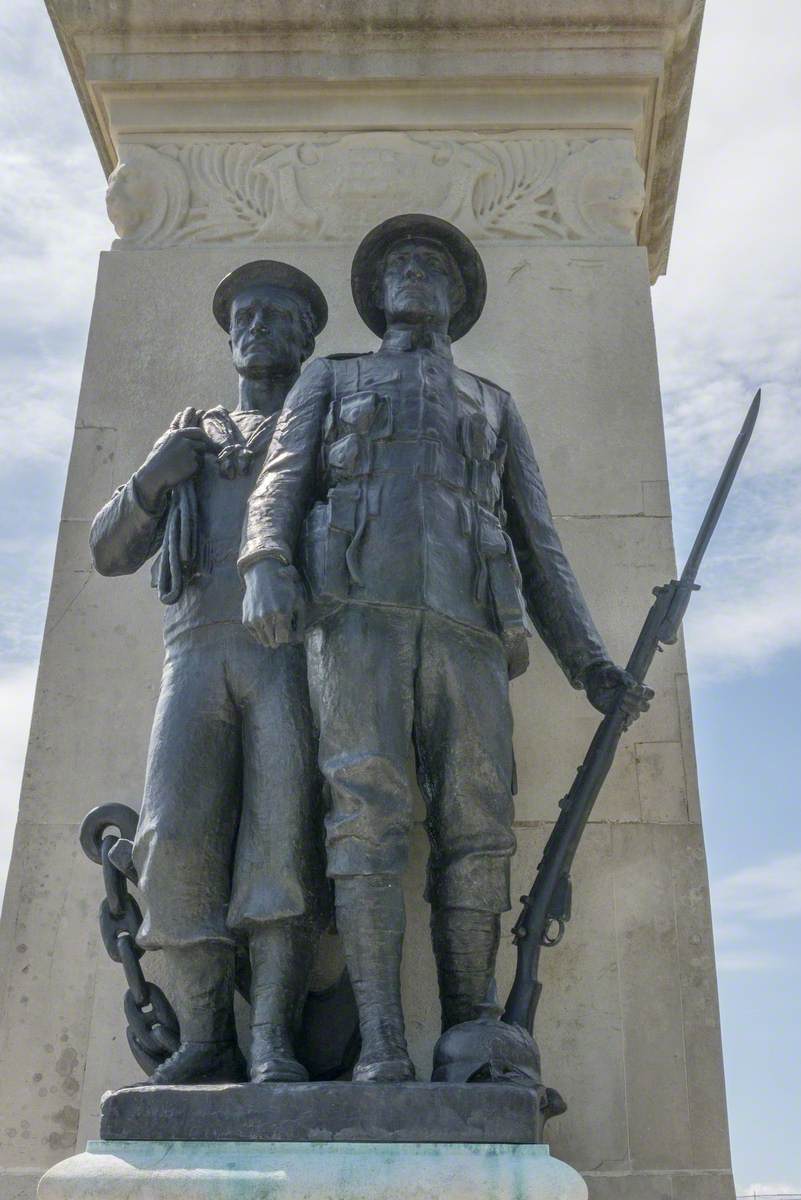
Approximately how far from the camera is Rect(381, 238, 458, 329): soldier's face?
4938 millimetres

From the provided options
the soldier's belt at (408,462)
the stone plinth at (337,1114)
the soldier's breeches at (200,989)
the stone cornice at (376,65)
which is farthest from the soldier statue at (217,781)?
the stone cornice at (376,65)

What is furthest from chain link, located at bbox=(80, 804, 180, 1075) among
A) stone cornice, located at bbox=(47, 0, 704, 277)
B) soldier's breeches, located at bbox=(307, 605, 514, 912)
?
stone cornice, located at bbox=(47, 0, 704, 277)

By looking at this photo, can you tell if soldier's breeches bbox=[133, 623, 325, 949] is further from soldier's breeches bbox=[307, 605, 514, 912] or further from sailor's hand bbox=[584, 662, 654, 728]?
sailor's hand bbox=[584, 662, 654, 728]

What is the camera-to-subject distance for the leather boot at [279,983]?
13.4ft

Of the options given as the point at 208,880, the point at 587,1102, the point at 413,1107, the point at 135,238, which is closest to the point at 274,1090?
the point at 413,1107

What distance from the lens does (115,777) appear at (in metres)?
5.34

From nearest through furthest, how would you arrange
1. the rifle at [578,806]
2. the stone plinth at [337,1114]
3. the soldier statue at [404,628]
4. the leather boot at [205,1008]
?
1. the stone plinth at [337,1114]
2. the soldier statue at [404,628]
3. the leather boot at [205,1008]
4. the rifle at [578,806]

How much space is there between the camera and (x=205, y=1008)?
170 inches

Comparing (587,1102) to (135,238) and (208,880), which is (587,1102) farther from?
(135,238)

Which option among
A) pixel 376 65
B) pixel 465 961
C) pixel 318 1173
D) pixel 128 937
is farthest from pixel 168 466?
pixel 376 65

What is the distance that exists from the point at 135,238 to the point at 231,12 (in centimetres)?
119

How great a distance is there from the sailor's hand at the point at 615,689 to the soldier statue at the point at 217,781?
1.00 meters

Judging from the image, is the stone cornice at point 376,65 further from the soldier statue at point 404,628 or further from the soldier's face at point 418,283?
the soldier statue at point 404,628

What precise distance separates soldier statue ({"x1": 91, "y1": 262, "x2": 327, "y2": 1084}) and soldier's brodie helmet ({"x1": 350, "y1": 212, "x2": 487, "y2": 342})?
0.59 metres
